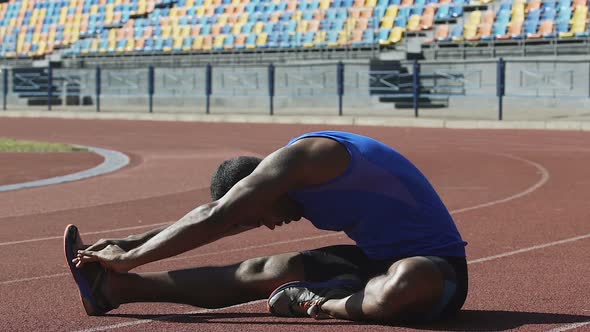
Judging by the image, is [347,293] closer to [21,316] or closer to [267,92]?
[21,316]

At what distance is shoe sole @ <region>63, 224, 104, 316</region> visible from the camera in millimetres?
5680

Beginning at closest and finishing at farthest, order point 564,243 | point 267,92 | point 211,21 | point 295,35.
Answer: point 564,243, point 267,92, point 295,35, point 211,21

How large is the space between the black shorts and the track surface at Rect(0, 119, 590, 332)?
128mm

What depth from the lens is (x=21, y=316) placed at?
5820 millimetres

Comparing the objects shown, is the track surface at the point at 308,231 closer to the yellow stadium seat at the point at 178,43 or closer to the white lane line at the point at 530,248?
the white lane line at the point at 530,248

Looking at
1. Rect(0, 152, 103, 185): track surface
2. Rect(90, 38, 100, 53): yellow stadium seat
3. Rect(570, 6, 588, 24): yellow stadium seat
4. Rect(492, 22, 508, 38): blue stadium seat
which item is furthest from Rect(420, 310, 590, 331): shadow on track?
Rect(90, 38, 100, 53): yellow stadium seat

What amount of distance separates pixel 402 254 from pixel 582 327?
92 cm

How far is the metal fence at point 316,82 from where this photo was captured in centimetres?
2981

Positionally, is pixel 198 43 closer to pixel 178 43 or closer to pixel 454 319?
pixel 178 43

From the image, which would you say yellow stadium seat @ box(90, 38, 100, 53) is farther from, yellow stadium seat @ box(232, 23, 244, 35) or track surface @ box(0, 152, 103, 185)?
track surface @ box(0, 152, 103, 185)

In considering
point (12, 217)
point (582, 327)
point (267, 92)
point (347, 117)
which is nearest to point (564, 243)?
point (582, 327)

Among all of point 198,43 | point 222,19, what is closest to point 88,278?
point 198,43

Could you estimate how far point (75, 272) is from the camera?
568 cm

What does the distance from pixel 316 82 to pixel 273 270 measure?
29608 millimetres
